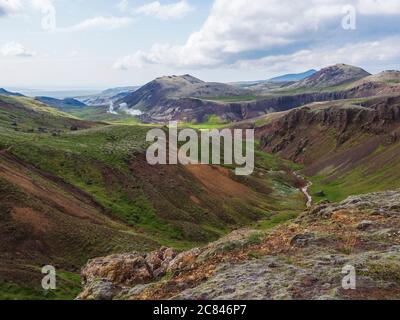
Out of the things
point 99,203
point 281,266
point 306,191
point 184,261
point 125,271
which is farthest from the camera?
point 306,191

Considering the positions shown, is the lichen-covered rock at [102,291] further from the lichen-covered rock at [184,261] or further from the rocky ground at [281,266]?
the lichen-covered rock at [184,261]

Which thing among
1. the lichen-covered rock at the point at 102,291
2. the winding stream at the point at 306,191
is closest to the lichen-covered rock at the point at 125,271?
the lichen-covered rock at the point at 102,291

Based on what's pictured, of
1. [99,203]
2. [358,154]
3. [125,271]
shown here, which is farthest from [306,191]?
[125,271]

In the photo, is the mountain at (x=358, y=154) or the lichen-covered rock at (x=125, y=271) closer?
the lichen-covered rock at (x=125, y=271)

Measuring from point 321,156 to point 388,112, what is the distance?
104 ft

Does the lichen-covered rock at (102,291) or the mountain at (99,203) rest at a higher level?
the lichen-covered rock at (102,291)

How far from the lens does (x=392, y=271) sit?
17984 millimetres

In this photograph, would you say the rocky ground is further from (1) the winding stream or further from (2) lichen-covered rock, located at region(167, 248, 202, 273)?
(1) the winding stream

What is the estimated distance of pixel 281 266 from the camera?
2012 cm

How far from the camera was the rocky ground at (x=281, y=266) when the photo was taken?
17391mm

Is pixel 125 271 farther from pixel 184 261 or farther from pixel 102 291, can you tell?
pixel 184 261

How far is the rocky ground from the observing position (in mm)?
17391

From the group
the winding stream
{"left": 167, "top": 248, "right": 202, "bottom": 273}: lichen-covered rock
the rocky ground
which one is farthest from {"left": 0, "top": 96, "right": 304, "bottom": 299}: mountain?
{"left": 167, "top": 248, "right": 202, "bottom": 273}: lichen-covered rock
